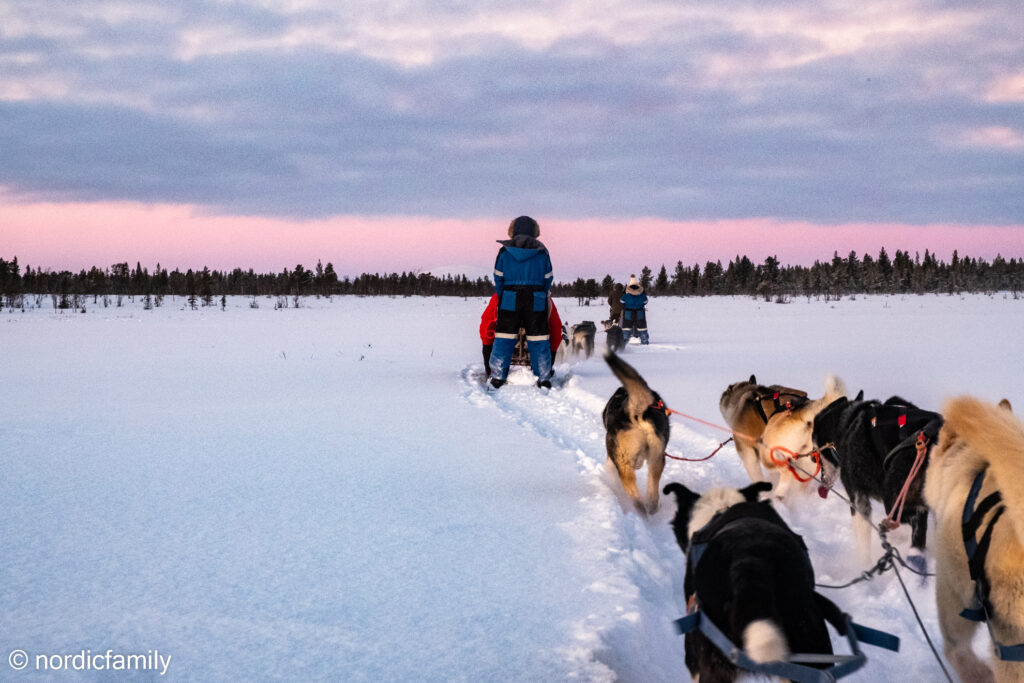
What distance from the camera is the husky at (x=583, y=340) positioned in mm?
12258

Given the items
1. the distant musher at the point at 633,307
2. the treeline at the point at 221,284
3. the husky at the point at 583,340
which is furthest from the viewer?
the treeline at the point at 221,284

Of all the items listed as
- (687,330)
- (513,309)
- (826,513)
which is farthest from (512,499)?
(687,330)

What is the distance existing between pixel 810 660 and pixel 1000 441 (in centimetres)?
76

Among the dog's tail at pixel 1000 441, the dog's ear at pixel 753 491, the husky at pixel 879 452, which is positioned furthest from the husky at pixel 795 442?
the dog's tail at pixel 1000 441

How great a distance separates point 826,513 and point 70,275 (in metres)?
50.4

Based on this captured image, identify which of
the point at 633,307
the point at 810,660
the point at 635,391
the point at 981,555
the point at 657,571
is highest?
the point at 633,307

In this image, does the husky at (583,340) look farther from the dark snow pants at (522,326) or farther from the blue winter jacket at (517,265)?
the blue winter jacket at (517,265)

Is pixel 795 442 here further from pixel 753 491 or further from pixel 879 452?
pixel 753 491

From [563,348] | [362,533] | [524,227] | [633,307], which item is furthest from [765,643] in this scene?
[633,307]

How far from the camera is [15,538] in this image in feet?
10.2

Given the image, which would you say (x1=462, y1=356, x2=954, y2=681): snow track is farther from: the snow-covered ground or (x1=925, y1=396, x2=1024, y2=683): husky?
(x1=925, y1=396, x2=1024, y2=683): husky

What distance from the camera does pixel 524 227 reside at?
345 inches

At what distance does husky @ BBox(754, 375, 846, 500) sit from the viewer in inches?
158

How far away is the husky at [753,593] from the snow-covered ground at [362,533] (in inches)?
17.2
